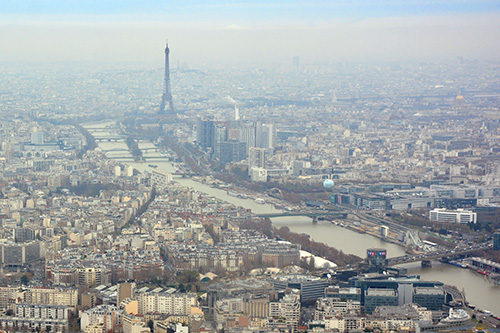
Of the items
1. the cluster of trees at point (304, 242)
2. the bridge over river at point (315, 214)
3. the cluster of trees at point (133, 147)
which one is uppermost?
the cluster of trees at point (304, 242)

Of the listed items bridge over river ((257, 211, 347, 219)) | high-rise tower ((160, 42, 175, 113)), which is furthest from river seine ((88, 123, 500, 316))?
high-rise tower ((160, 42, 175, 113))

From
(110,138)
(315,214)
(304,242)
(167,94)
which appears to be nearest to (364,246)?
(304,242)

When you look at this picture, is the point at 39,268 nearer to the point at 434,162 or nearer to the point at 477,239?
the point at 477,239

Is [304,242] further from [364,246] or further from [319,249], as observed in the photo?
[364,246]

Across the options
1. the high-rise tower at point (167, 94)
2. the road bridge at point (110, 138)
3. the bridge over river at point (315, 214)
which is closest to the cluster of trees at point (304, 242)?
the bridge over river at point (315, 214)

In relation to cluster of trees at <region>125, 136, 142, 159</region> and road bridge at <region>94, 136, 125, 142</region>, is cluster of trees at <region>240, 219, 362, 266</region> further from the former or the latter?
road bridge at <region>94, 136, 125, 142</region>

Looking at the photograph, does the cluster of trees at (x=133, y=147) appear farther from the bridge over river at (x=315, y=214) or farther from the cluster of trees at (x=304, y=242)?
the cluster of trees at (x=304, y=242)

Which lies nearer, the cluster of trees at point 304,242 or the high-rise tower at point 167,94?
the cluster of trees at point 304,242

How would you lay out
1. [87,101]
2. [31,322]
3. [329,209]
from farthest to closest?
1. [87,101]
2. [329,209]
3. [31,322]

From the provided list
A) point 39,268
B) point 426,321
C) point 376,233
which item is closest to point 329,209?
point 376,233
